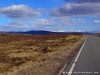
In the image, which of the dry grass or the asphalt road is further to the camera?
the dry grass

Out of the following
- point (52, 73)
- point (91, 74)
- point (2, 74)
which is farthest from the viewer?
point (2, 74)

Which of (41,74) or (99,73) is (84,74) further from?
(41,74)

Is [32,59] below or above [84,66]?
below

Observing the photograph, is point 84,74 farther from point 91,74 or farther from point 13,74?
point 13,74

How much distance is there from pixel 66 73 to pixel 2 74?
3417mm

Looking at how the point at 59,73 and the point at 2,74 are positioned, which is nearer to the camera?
the point at 59,73

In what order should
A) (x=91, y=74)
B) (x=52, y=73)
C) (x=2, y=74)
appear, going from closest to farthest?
(x=91, y=74) → (x=52, y=73) → (x=2, y=74)

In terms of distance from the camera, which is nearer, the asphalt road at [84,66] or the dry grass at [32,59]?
the asphalt road at [84,66]

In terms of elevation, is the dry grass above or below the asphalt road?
below

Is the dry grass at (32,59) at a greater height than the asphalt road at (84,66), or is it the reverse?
the asphalt road at (84,66)

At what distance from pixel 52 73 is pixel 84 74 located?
158 cm

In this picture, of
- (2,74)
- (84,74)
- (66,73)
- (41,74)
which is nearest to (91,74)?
(84,74)

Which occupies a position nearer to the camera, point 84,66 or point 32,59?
point 84,66

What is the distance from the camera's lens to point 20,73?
43.9 feet
